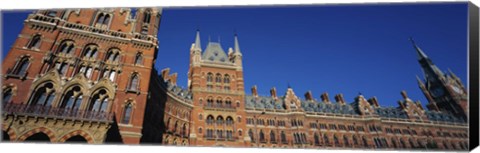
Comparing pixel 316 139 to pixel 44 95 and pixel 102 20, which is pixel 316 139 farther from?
pixel 44 95

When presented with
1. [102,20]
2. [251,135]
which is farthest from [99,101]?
[251,135]

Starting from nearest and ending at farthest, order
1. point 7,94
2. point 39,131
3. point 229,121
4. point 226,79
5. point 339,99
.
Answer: point 39,131, point 7,94, point 229,121, point 226,79, point 339,99

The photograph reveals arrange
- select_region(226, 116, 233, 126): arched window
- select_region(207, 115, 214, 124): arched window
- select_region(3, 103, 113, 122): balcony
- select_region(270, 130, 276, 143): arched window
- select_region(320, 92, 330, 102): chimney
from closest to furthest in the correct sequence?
1. select_region(3, 103, 113, 122): balcony
2. select_region(207, 115, 214, 124): arched window
3. select_region(226, 116, 233, 126): arched window
4. select_region(270, 130, 276, 143): arched window
5. select_region(320, 92, 330, 102): chimney

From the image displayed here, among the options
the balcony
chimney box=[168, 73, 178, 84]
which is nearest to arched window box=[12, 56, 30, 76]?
the balcony

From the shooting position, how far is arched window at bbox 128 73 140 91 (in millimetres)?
18298

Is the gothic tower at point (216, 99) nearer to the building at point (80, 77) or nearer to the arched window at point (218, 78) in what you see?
the arched window at point (218, 78)

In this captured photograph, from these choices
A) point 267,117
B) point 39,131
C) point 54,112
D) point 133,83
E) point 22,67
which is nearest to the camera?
point 39,131

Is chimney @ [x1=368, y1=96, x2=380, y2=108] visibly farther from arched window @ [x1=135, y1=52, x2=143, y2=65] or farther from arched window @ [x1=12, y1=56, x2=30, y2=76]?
arched window @ [x1=12, y1=56, x2=30, y2=76]

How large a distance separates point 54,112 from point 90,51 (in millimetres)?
5643

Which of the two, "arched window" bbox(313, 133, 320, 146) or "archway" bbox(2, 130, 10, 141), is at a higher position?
"arched window" bbox(313, 133, 320, 146)

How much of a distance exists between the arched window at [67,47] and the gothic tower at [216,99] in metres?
10.2

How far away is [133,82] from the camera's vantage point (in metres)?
18.8

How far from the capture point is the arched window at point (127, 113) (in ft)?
56.2

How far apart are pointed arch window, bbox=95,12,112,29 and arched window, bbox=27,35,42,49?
362 cm
